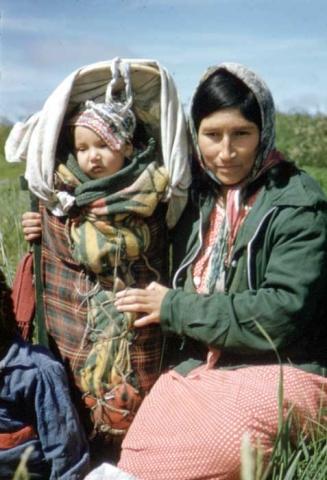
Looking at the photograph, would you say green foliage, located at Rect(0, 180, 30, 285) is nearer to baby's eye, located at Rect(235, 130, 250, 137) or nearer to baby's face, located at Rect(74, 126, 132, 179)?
baby's face, located at Rect(74, 126, 132, 179)

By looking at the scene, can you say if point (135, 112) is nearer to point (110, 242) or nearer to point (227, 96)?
point (227, 96)

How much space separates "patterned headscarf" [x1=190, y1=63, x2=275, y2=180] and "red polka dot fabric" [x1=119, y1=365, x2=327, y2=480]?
764 mm

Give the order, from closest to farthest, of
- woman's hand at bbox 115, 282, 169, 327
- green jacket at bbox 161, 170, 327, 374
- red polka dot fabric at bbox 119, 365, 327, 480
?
red polka dot fabric at bbox 119, 365, 327, 480 → green jacket at bbox 161, 170, 327, 374 → woman's hand at bbox 115, 282, 169, 327

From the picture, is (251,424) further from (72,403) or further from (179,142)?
(179,142)

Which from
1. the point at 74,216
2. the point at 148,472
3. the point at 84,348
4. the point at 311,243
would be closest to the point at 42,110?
the point at 74,216

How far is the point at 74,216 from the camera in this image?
9.85 feet

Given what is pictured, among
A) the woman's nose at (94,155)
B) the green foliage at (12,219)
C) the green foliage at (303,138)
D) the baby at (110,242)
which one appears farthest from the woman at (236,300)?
the green foliage at (303,138)

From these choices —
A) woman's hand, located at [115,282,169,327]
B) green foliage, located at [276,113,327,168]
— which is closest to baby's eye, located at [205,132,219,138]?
woman's hand, located at [115,282,169,327]

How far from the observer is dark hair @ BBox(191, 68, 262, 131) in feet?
9.43

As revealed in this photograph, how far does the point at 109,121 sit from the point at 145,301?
2.18 feet

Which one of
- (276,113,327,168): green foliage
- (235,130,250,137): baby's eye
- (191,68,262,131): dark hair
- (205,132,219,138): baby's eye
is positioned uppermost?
(191,68,262,131): dark hair

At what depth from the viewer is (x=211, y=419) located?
8.80ft

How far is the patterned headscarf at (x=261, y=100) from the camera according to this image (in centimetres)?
287

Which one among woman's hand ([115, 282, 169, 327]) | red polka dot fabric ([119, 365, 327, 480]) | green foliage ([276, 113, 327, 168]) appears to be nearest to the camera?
red polka dot fabric ([119, 365, 327, 480])
